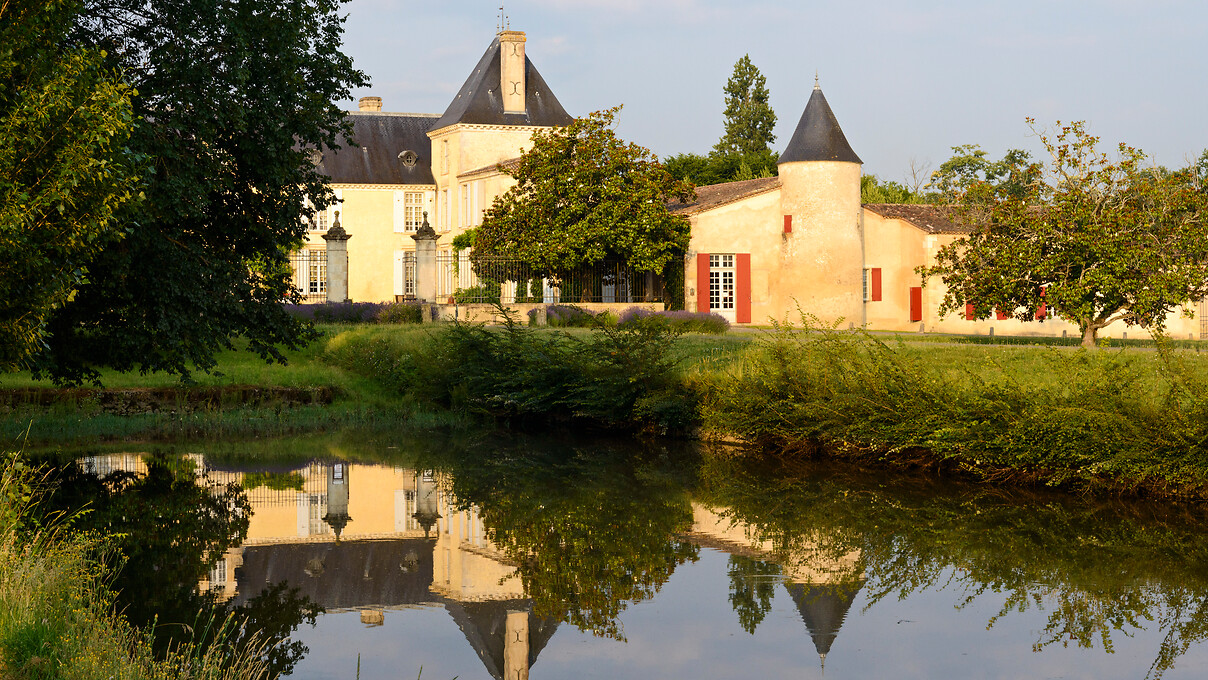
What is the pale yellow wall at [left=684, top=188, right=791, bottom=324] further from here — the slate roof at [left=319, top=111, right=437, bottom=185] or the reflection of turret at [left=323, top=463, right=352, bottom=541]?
the reflection of turret at [left=323, top=463, right=352, bottom=541]

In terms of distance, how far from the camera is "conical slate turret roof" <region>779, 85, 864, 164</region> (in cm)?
3362

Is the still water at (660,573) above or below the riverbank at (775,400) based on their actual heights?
below

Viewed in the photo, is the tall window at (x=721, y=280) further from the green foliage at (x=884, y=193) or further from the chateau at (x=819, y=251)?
the green foliage at (x=884, y=193)

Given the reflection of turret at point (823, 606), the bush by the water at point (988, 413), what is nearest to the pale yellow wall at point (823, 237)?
the bush by the water at point (988, 413)

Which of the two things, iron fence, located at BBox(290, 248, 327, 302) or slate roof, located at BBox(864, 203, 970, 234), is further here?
iron fence, located at BBox(290, 248, 327, 302)

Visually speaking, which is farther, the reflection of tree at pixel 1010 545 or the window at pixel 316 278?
the window at pixel 316 278

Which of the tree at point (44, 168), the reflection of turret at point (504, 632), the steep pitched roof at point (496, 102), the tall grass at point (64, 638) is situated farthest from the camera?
the steep pitched roof at point (496, 102)

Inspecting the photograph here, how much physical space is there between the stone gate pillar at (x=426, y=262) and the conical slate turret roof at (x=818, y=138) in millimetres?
10543

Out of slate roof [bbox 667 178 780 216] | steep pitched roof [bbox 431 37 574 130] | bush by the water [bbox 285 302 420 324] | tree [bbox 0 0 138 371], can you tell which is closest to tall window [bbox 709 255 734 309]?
slate roof [bbox 667 178 780 216]

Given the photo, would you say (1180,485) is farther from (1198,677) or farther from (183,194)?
(183,194)

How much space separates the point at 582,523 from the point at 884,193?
4202 centimetres

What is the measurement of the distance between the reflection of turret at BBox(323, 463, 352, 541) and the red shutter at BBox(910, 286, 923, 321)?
954 inches

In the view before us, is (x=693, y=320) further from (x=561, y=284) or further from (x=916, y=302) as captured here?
(x=916, y=302)

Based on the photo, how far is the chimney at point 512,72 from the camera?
44.5 metres
